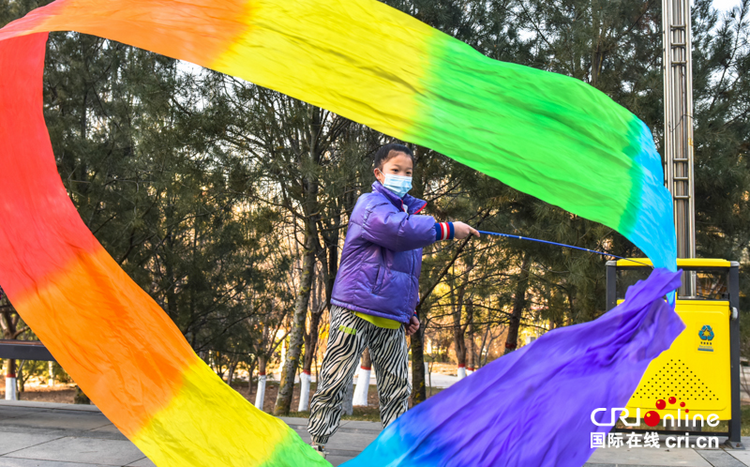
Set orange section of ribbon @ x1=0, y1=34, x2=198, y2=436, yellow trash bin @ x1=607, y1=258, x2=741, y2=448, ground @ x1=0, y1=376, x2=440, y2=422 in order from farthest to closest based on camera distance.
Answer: ground @ x1=0, y1=376, x2=440, y2=422 < yellow trash bin @ x1=607, y1=258, x2=741, y2=448 < orange section of ribbon @ x1=0, y1=34, x2=198, y2=436

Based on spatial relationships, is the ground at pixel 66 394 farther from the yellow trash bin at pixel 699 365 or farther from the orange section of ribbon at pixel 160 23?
the orange section of ribbon at pixel 160 23

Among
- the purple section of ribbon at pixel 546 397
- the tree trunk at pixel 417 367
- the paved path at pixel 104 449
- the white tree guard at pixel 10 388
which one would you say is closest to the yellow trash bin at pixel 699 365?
the paved path at pixel 104 449

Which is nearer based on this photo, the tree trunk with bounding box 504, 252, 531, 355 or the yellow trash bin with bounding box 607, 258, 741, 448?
the yellow trash bin with bounding box 607, 258, 741, 448

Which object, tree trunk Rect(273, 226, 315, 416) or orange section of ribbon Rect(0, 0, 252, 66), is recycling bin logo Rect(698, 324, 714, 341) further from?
tree trunk Rect(273, 226, 315, 416)

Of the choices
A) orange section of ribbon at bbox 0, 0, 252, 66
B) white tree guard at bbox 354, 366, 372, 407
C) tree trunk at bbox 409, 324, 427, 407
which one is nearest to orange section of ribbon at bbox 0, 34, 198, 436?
orange section of ribbon at bbox 0, 0, 252, 66

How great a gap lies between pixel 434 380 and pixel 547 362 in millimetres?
21163

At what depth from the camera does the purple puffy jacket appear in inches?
123

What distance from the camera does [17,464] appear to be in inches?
137

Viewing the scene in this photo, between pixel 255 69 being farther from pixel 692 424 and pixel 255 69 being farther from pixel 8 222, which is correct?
pixel 692 424

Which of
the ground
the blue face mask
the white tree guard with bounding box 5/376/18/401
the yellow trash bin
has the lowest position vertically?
the ground

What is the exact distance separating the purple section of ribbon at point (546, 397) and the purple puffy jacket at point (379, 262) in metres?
0.70

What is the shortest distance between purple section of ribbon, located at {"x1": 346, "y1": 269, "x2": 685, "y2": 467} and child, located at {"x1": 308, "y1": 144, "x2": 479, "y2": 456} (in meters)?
0.69

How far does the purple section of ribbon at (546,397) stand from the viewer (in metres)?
2.34

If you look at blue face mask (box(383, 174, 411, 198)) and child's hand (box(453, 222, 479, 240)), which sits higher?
blue face mask (box(383, 174, 411, 198))
